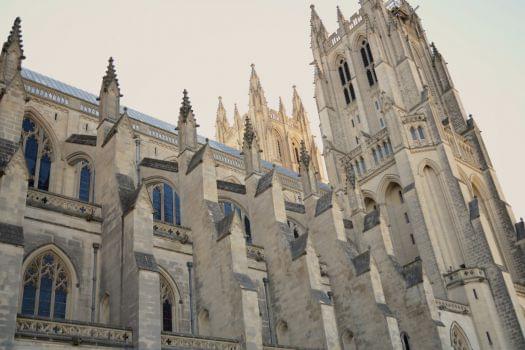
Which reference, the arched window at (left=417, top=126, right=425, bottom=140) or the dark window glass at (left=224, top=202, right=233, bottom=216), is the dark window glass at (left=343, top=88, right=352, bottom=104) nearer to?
the arched window at (left=417, top=126, right=425, bottom=140)

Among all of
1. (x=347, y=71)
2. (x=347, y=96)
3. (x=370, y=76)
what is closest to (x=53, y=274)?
(x=370, y=76)

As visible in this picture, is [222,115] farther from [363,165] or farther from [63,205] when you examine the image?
[63,205]

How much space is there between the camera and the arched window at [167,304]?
58.1 ft

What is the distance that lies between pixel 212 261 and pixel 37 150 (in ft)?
32.2

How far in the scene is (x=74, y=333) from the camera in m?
12.5

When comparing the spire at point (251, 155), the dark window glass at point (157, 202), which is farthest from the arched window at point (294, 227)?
the dark window glass at point (157, 202)

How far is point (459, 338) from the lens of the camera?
86.9ft

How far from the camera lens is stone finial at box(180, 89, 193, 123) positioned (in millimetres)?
22750

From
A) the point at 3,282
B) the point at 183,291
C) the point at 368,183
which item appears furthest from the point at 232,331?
the point at 368,183

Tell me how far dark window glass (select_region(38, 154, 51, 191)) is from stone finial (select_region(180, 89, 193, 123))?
5.99 m

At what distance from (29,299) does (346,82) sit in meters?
34.2

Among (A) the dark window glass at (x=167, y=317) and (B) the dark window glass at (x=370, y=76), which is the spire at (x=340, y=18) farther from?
(A) the dark window glass at (x=167, y=317)

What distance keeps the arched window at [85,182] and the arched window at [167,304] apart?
6129mm

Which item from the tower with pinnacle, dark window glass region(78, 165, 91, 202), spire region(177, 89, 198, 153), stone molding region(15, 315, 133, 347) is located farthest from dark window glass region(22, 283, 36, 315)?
the tower with pinnacle
